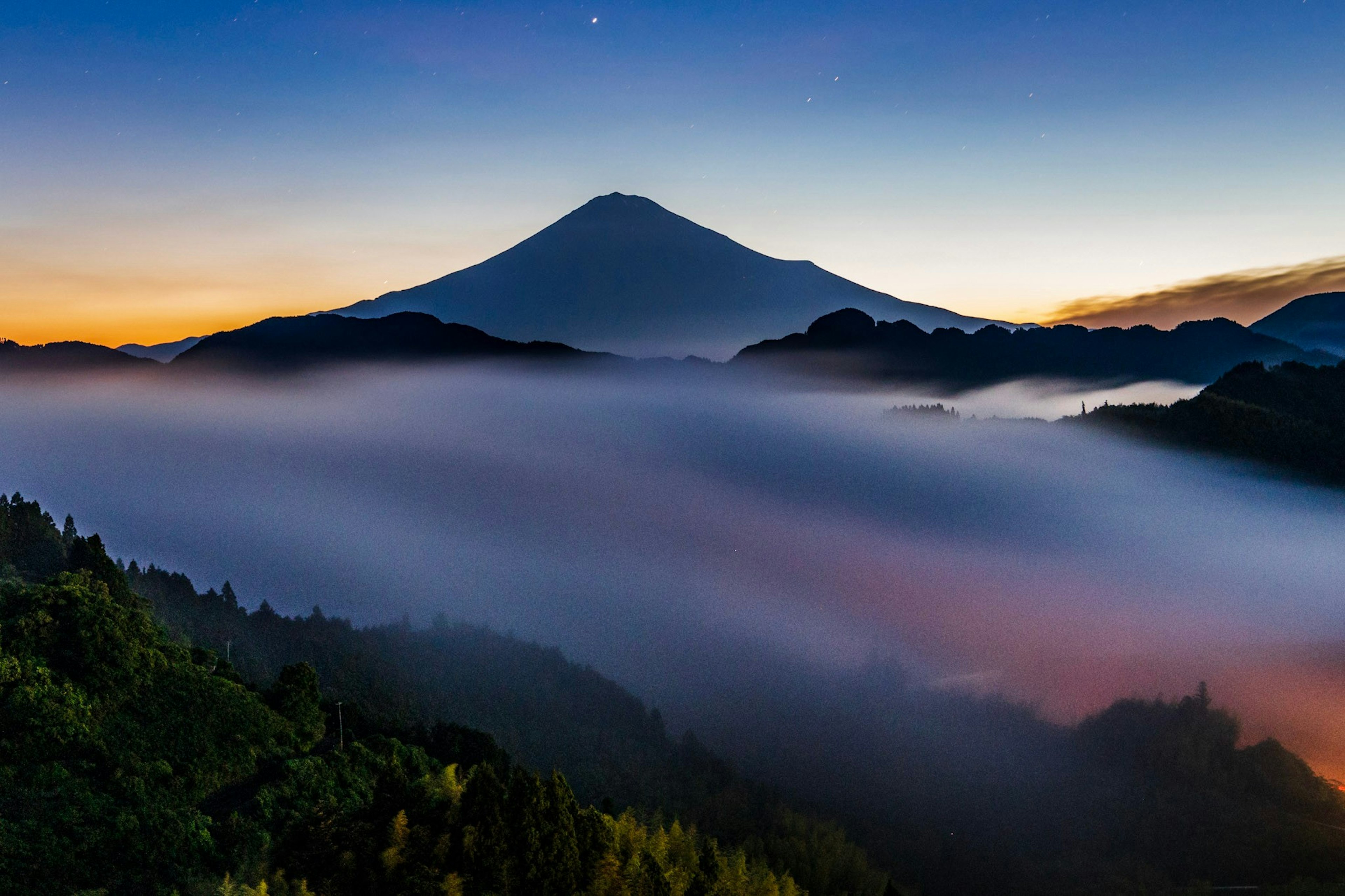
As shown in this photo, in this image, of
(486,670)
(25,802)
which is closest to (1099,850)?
(486,670)

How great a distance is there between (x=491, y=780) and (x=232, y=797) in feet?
35.1

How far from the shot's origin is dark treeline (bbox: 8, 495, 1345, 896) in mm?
27156

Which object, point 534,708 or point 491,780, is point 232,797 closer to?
point 491,780

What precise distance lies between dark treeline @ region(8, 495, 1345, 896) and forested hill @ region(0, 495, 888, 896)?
0.27ft

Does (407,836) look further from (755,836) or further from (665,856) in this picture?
(755,836)

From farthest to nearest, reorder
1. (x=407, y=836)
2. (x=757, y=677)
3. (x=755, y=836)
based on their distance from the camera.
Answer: (x=757, y=677)
(x=755, y=836)
(x=407, y=836)

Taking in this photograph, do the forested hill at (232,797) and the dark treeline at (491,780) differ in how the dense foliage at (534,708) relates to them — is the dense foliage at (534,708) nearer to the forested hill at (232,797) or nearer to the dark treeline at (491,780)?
the dark treeline at (491,780)

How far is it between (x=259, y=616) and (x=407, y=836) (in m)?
96.6

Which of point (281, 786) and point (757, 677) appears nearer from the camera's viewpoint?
point (281, 786)

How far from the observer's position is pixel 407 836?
1046 inches

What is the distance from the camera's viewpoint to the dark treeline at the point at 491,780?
27156 millimetres

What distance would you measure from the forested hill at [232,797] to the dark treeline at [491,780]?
8cm

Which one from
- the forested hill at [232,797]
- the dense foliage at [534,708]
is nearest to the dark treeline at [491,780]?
the forested hill at [232,797]

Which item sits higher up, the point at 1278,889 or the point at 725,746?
the point at 1278,889
